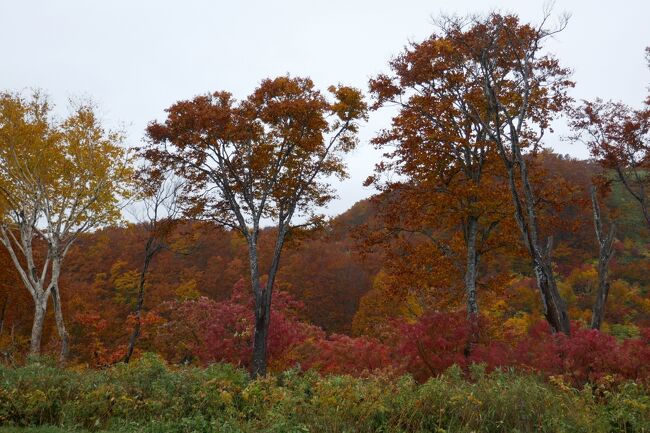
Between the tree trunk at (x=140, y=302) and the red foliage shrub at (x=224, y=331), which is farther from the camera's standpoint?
the tree trunk at (x=140, y=302)

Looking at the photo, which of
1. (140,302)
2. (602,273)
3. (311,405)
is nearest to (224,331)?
(140,302)

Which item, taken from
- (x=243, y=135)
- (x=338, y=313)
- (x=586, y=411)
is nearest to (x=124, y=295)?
(x=338, y=313)

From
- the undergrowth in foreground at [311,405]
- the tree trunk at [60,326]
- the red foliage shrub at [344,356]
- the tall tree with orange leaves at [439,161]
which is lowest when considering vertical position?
the red foliage shrub at [344,356]

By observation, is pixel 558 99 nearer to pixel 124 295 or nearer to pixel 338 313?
pixel 338 313

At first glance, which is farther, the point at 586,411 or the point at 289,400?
the point at 289,400

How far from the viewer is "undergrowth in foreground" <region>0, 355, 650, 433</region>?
5.68 metres

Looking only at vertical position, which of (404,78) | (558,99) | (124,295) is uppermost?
(404,78)

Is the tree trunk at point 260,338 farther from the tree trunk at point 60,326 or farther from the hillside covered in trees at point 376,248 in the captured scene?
the tree trunk at point 60,326

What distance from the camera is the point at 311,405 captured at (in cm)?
620

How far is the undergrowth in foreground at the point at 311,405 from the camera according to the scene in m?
5.68

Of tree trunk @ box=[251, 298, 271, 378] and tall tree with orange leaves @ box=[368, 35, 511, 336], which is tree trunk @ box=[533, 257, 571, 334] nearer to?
tall tree with orange leaves @ box=[368, 35, 511, 336]

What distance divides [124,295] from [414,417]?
2889cm

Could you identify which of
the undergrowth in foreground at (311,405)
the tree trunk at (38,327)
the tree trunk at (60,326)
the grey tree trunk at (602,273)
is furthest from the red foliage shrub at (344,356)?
the tree trunk at (38,327)

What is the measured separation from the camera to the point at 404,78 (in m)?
13.1
